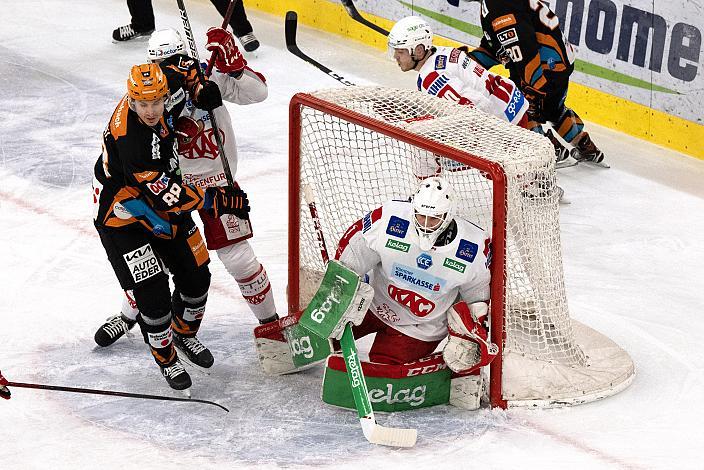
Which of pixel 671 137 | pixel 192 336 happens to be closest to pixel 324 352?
pixel 192 336

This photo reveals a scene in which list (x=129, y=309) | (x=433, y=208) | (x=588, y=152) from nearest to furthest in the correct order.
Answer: (x=433, y=208), (x=129, y=309), (x=588, y=152)

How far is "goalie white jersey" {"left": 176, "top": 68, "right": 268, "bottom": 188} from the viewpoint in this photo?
4.19 meters

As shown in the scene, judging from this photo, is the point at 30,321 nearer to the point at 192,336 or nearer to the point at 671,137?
the point at 192,336

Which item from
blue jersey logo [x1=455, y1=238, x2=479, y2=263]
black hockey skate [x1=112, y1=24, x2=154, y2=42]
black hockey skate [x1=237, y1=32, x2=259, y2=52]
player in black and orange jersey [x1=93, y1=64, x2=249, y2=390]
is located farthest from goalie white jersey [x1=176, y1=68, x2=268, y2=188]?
black hockey skate [x1=112, y1=24, x2=154, y2=42]

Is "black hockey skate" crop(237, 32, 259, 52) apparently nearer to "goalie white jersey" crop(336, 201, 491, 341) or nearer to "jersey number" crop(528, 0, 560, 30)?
"jersey number" crop(528, 0, 560, 30)

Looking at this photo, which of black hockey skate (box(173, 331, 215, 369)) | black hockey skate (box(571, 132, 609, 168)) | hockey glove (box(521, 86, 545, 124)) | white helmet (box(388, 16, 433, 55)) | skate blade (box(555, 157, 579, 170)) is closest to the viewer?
black hockey skate (box(173, 331, 215, 369))

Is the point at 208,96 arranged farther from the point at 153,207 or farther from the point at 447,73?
the point at 447,73

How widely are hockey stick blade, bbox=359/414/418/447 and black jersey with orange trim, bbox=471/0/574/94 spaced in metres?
2.62

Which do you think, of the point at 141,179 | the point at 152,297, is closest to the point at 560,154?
the point at 152,297

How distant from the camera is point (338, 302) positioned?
3.92 m

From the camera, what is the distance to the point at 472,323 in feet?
12.5

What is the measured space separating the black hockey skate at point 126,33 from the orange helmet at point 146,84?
4.61 meters

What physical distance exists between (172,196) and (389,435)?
3.29ft

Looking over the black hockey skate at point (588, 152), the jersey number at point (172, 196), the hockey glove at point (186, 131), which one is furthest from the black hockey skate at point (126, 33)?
the jersey number at point (172, 196)
